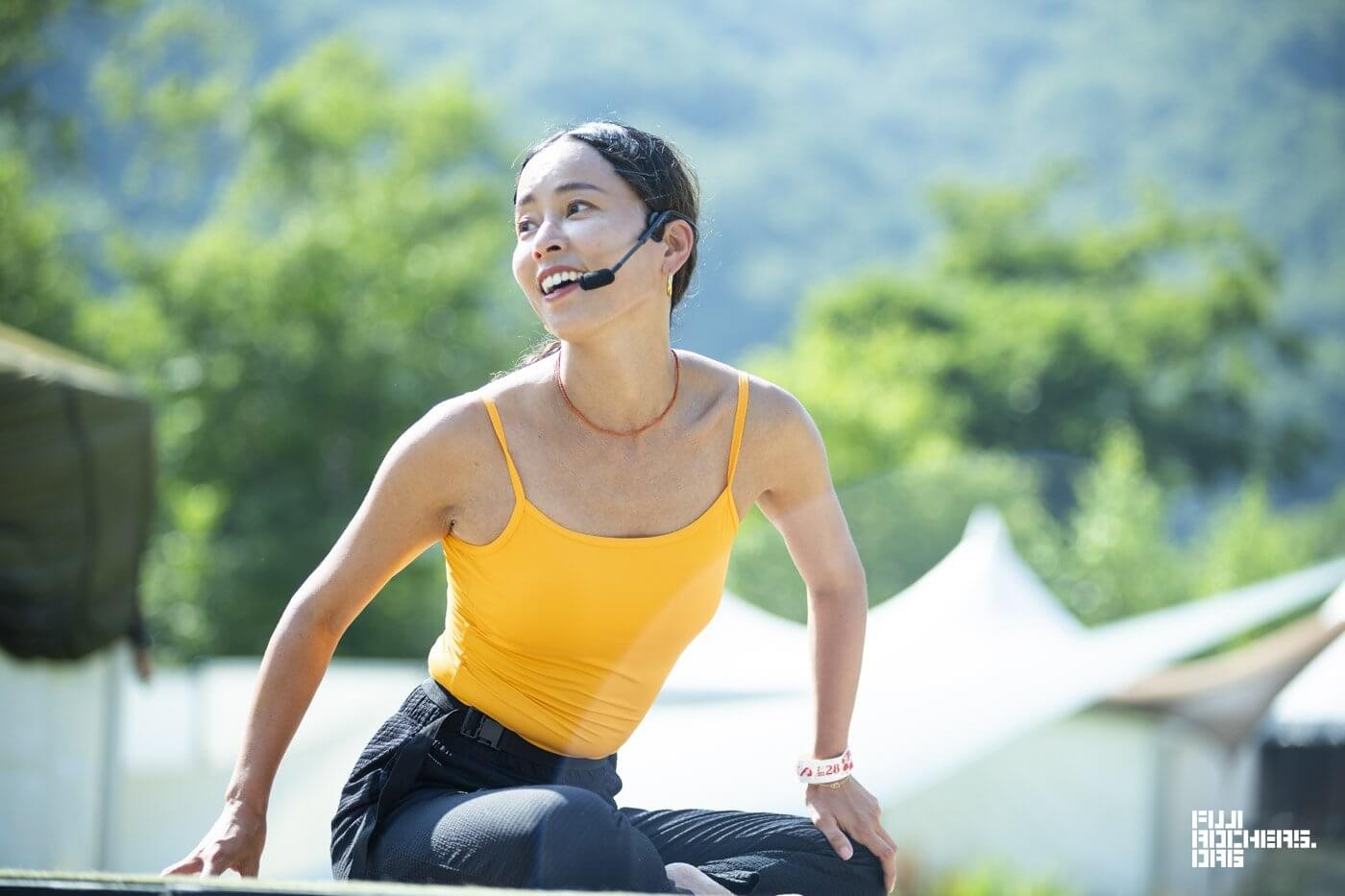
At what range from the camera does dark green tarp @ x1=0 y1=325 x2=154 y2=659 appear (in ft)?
17.2

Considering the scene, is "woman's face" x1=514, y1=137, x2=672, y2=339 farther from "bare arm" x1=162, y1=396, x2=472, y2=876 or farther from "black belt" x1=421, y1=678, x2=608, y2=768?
"black belt" x1=421, y1=678, x2=608, y2=768

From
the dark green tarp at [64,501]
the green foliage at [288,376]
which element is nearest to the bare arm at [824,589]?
the dark green tarp at [64,501]

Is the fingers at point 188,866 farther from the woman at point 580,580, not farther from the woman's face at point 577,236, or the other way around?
the woman's face at point 577,236

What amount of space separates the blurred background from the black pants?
28.9 inches

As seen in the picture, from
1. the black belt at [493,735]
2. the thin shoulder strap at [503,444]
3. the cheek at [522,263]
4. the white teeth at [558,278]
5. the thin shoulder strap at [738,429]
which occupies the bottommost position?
the black belt at [493,735]

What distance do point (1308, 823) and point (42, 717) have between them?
8.73 m

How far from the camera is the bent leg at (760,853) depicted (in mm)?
1754

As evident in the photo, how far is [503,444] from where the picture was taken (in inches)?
68.6

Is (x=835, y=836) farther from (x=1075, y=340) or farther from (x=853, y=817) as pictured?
(x=1075, y=340)

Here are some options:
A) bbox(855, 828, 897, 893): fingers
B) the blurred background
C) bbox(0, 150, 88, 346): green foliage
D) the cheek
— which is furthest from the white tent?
bbox(0, 150, 88, 346): green foliage

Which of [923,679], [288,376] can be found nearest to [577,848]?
[923,679]

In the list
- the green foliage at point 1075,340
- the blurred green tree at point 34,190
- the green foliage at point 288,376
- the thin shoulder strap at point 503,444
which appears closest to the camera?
the thin shoulder strap at point 503,444

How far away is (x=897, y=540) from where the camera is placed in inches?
499

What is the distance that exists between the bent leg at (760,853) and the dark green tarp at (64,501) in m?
4.05
